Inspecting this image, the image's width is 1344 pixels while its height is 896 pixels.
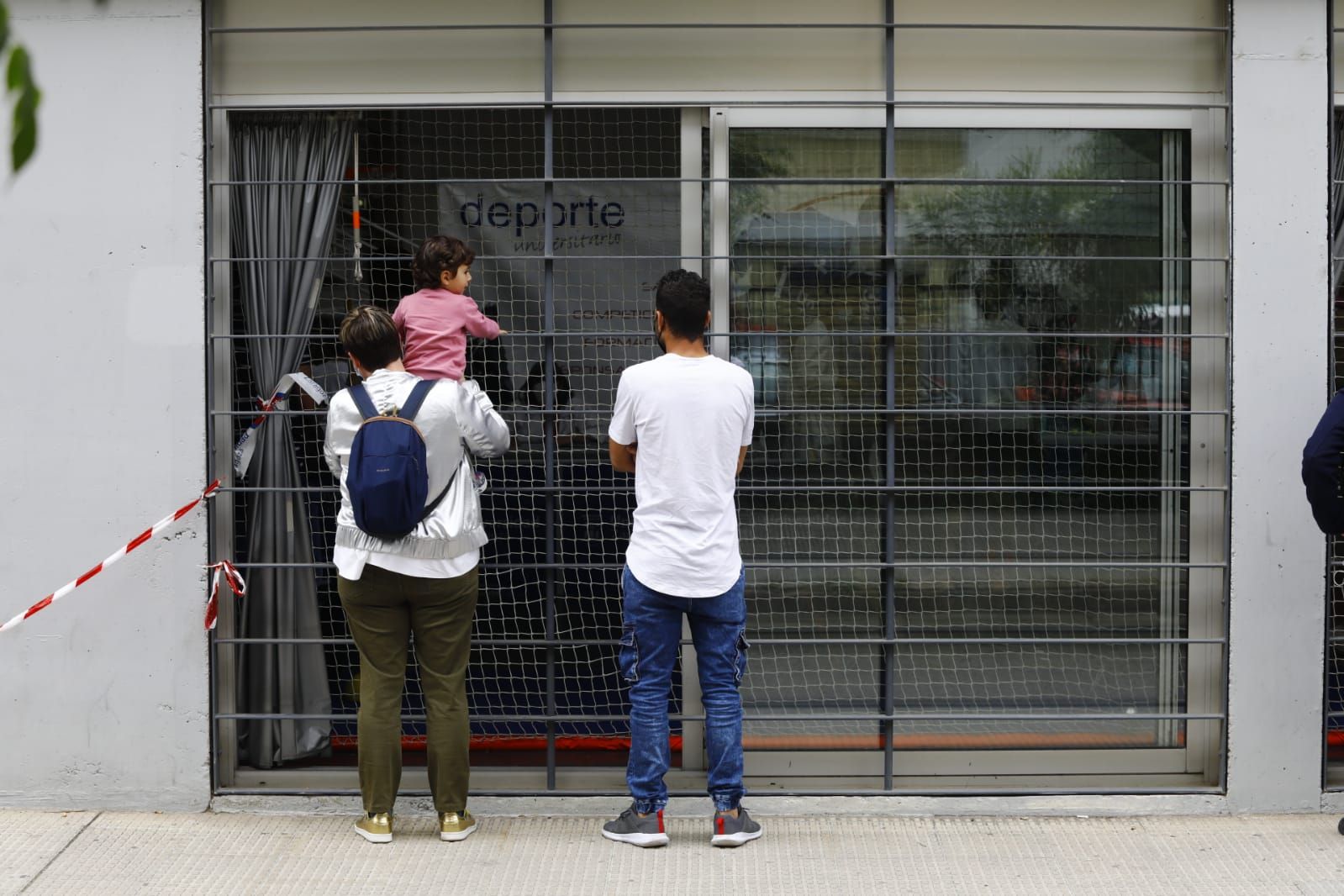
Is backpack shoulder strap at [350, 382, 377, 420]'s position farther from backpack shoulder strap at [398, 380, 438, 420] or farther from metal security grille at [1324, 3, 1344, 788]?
metal security grille at [1324, 3, 1344, 788]

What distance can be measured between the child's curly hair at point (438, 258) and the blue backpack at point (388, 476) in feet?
1.53

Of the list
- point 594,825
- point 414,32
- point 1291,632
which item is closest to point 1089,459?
point 1291,632

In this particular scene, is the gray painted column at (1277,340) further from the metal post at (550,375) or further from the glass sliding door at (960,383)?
the metal post at (550,375)

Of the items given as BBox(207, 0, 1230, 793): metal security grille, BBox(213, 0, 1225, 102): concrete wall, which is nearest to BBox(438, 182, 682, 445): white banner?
BBox(207, 0, 1230, 793): metal security grille

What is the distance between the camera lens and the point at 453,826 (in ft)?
14.6

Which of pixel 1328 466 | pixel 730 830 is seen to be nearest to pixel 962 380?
pixel 1328 466

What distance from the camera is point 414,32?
483 centimetres

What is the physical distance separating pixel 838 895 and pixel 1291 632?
1.93 m

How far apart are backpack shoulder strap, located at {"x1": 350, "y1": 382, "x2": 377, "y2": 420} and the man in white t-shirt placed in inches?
29.6

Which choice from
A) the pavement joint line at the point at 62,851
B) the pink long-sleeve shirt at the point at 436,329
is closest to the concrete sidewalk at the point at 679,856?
the pavement joint line at the point at 62,851

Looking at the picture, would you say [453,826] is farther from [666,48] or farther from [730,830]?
[666,48]

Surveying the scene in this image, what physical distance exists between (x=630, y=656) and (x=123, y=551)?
186 centimetres

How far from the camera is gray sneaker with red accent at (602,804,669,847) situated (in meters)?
4.41

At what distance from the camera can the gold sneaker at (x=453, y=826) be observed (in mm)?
4441
